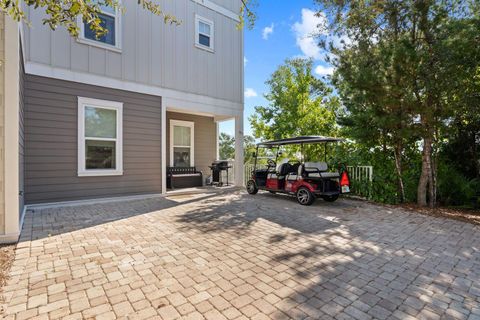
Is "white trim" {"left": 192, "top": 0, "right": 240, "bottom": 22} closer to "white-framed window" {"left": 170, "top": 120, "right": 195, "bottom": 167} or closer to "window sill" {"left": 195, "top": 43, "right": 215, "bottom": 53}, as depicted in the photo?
"window sill" {"left": 195, "top": 43, "right": 215, "bottom": 53}

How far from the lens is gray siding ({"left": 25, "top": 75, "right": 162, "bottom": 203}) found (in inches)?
218

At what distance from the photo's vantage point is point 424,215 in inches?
227

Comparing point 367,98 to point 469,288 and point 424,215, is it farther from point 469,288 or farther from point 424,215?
point 469,288

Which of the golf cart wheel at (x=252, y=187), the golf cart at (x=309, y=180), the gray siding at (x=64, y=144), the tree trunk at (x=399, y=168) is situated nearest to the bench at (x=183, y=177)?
the gray siding at (x=64, y=144)

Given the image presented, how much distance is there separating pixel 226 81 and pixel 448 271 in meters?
7.99

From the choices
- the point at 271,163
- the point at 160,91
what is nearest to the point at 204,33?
the point at 160,91

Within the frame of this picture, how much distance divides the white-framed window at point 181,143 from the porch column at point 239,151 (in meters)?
1.78

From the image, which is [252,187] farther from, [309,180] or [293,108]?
[293,108]

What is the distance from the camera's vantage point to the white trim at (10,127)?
3.57m

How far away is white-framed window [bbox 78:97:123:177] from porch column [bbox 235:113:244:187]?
159 inches

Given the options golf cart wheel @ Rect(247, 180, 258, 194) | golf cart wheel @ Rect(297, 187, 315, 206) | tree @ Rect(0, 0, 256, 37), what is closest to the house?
golf cart wheel @ Rect(247, 180, 258, 194)

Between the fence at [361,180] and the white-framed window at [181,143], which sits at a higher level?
the white-framed window at [181,143]

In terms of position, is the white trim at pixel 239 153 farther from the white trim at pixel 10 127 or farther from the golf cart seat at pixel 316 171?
the white trim at pixel 10 127

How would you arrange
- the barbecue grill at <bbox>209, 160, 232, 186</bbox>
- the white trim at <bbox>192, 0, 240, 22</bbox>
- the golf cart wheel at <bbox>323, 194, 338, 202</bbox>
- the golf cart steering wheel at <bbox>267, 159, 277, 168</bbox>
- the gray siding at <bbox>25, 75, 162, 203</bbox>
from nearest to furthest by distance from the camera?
the gray siding at <bbox>25, 75, 162, 203</bbox>
the golf cart wheel at <bbox>323, 194, 338, 202</bbox>
the golf cart steering wheel at <bbox>267, 159, 277, 168</bbox>
the white trim at <bbox>192, 0, 240, 22</bbox>
the barbecue grill at <bbox>209, 160, 232, 186</bbox>
